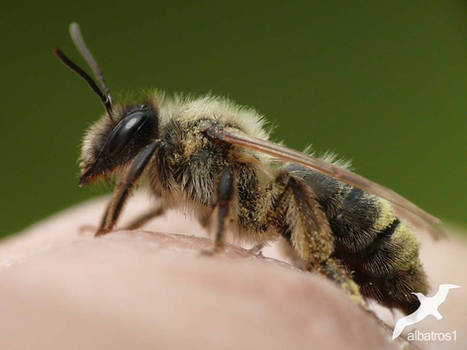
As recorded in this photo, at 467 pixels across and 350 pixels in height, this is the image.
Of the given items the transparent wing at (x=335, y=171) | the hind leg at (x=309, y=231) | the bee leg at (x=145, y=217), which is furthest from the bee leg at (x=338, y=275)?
the bee leg at (x=145, y=217)

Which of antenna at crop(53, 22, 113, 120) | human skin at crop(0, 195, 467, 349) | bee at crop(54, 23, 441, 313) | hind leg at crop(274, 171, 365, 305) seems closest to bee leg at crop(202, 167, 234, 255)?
bee at crop(54, 23, 441, 313)

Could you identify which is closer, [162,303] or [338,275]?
[162,303]

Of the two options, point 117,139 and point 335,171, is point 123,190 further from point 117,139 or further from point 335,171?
point 335,171

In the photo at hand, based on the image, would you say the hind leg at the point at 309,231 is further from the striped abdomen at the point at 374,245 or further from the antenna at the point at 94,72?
the antenna at the point at 94,72

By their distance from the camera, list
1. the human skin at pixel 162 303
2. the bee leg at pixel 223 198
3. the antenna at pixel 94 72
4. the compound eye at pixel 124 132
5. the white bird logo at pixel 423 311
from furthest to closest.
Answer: the antenna at pixel 94 72 → the compound eye at pixel 124 132 → the white bird logo at pixel 423 311 → the bee leg at pixel 223 198 → the human skin at pixel 162 303

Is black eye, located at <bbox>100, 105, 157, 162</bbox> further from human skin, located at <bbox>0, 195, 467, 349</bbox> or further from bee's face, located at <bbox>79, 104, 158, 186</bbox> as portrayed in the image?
human skin, located at <bbox>0, 195, 467, 349</bbox>

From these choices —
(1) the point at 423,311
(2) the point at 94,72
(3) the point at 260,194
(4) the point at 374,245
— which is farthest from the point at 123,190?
(1) the point at 423,311

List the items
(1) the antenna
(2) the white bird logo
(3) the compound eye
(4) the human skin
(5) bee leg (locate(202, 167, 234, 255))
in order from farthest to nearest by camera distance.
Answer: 1. (1) the antenna
2. (3) the compound eye
3. (2) the white bird logo
4. (5) bee leg (locate(202, 167, 234, 255))
5. (4) the human skin
